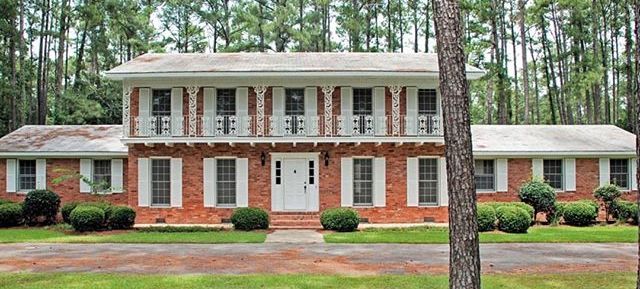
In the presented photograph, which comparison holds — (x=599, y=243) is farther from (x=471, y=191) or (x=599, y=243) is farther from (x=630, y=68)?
(x=630, y=68)

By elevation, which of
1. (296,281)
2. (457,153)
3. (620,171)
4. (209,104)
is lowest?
(296,281)

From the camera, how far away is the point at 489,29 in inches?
1341

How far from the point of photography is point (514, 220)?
60.9 ft

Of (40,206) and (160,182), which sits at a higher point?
(160,182)

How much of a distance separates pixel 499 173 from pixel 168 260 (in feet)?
48.6

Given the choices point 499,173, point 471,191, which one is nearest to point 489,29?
point 499,173

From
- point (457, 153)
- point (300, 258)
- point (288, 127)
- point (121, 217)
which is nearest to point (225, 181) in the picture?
point (288, 127)

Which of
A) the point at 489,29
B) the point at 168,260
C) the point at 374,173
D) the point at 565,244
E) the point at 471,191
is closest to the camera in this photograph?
the point at 471,191

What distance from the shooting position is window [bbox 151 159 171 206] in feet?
71.1

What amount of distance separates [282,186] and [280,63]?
462cm

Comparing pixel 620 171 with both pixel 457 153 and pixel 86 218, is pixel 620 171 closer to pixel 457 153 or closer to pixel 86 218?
pixel 86 218

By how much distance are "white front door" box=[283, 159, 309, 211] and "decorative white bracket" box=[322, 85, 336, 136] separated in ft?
4.78

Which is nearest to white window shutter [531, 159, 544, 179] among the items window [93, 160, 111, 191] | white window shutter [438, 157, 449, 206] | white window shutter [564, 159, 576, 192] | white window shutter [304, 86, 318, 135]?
white window shutter [564, 159, 576, 192]

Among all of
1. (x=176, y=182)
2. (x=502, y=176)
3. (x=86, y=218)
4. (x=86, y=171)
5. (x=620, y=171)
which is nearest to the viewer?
(x=86, y=218)
